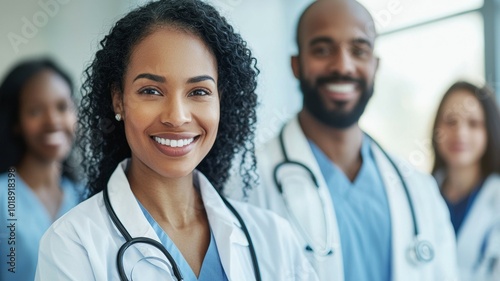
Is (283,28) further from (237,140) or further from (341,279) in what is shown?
(341,279)

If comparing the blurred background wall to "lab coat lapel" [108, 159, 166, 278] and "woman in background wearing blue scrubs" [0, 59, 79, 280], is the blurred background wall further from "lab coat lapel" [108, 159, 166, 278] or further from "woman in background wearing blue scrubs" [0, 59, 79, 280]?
"lab coat lapel" [108, 159, 166, 278]

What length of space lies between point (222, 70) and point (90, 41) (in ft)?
1.16

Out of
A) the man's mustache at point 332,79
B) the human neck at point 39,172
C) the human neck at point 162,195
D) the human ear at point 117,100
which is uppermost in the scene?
the man's mustache at point 332,79

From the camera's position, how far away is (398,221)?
1.23 meters

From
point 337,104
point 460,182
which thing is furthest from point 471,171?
point 337,104

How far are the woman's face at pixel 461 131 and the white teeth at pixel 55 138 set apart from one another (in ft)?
2.93

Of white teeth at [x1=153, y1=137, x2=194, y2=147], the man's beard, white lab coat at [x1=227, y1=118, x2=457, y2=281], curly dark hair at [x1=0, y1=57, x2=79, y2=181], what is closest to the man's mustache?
the man's beard

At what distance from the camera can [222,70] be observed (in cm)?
99

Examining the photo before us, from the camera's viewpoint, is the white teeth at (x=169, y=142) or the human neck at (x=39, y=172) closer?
the white teeth at (x=169, y=142)

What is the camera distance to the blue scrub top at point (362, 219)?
1.21 metres

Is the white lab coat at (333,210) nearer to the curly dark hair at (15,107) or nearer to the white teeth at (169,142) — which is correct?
the white teeth at (169,142)

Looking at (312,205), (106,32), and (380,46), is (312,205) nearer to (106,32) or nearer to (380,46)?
(380,46)

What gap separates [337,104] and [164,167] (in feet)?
1.61

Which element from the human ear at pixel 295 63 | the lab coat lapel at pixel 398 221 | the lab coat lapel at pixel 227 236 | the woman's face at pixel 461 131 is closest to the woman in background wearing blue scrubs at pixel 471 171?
the woman's face at pixel 461 131
